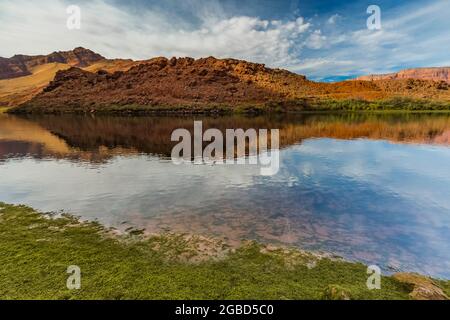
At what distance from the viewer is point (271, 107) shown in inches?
5349

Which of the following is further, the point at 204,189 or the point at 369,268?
the point at 204,189

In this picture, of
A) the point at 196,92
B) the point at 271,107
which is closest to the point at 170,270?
the point at 271,107

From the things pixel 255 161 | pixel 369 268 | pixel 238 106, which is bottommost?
pixel 369 268

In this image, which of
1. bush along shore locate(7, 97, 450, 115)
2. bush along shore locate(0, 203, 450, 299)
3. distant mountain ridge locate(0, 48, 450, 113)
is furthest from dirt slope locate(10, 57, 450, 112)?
bush along shore locate(0, 203, 450, 299)

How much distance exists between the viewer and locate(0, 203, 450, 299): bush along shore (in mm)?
9578

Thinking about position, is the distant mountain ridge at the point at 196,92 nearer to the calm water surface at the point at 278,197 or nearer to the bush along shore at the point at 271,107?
the bush along shore at the point at 271,107

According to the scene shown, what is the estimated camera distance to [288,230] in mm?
15922

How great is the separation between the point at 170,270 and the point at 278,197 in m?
12.0

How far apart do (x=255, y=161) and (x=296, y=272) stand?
2375 cm

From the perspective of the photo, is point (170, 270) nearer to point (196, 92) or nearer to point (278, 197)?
point (278, 197)

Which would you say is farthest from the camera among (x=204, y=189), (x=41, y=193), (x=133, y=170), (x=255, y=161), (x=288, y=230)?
(x=255, y=161)

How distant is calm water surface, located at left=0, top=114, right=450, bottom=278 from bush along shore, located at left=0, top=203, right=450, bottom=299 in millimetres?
1673
